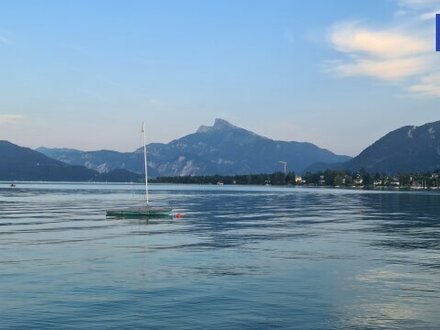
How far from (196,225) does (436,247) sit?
3688 centimetres

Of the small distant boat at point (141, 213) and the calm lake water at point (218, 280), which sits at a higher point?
the small distant boat at point (141, 213)

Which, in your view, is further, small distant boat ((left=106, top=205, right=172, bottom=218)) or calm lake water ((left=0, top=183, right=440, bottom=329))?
small distant boat ((left=106, top=205, right=172, bottom=218))

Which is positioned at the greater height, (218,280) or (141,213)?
(141,213)

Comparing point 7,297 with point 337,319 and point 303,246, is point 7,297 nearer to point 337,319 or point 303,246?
point 337,319

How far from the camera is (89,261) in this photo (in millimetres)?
46969

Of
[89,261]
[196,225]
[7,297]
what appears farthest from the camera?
[196,225]

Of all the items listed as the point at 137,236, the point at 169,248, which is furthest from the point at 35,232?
the point at 169,248

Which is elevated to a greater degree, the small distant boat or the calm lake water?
the small distant boat

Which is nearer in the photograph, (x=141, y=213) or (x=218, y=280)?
(x=218, y=280)

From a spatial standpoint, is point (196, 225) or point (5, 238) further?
point (196, 225)

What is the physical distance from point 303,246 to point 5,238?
33130mm

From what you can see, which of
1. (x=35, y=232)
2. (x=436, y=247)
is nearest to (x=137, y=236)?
(x=35, y=232)

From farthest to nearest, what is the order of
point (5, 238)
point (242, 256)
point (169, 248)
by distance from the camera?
1. point (5, 238)
2. point (169, 248)
3. point (242, 256)

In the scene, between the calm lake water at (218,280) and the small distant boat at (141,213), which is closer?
the calm lake water at (218,280)
